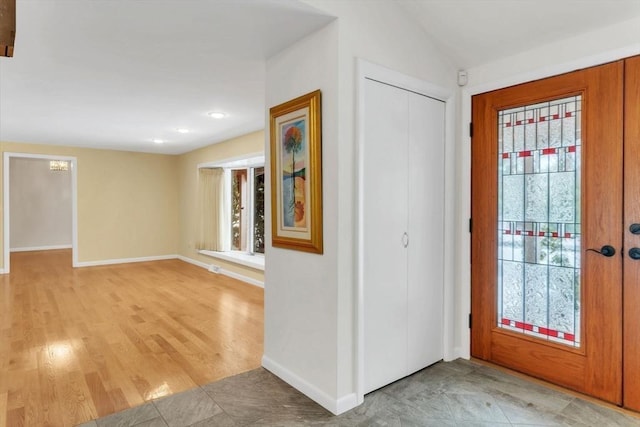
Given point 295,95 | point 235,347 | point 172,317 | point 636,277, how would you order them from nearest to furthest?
point 636,277, point 295,95, point 235,347, point 172,317

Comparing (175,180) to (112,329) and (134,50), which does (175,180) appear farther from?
(134,50)

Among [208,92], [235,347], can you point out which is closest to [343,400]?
[235,347]

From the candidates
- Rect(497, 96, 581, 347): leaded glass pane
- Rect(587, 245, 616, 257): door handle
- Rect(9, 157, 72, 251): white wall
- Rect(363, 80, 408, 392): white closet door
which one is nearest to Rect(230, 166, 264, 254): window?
Rect(363, 80, 408, 392): white closet door

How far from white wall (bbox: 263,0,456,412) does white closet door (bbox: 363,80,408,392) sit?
0.51 feet

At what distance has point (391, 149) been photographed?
2424mm

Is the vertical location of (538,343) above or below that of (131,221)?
below

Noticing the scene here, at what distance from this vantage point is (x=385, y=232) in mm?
2402

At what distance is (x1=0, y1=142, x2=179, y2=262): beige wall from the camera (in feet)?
23.0

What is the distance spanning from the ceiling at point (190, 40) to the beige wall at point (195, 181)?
159 cm

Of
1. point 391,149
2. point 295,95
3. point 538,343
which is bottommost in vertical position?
point 538,343

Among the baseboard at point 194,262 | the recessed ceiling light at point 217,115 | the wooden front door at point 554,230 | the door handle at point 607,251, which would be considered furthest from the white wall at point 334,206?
the baseboard at point 194,262

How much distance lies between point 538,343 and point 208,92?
3.43m

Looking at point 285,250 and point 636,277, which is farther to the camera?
point 285,250

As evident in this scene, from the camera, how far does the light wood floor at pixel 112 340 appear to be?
2.34 metres
